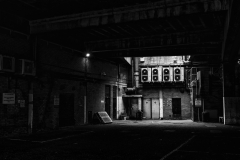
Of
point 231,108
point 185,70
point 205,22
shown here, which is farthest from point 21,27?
point 185,70

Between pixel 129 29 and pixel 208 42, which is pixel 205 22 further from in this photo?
pixel 129 29

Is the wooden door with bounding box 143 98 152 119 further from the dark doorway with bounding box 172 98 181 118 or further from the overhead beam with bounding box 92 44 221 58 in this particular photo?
the overhead beam with bounding box 92 44 221 58

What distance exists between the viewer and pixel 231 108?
2047cm

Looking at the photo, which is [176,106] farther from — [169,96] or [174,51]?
[174,51]

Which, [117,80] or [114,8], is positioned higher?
[114,8]

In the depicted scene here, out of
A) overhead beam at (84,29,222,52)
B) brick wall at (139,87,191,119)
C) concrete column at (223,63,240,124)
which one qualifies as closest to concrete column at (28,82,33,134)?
overhead beam at (84,29,222,52)

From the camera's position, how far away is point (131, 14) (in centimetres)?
1195

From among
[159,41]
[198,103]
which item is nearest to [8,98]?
[159,41]

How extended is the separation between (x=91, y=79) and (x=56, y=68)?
496cm

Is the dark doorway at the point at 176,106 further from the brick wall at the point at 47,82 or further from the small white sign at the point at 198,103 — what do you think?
the brick wall at the point at 47,82

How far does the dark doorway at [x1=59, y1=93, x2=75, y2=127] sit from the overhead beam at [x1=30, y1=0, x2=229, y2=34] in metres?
5.62

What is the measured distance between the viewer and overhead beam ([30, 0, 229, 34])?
35.3 feet

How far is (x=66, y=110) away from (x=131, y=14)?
951 cm

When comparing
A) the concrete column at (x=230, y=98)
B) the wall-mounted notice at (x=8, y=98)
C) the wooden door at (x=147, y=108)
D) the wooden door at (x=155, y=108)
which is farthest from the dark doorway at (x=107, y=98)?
the wall-mounted notice at (x=8, y=98)
